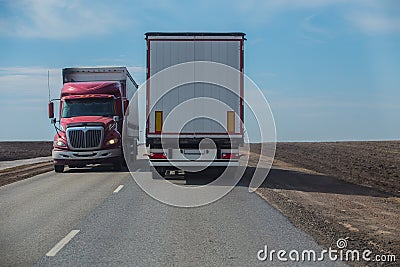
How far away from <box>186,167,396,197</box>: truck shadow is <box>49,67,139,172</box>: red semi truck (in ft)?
15.3

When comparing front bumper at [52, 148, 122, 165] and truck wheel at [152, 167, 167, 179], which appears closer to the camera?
truck wheel at [152, 167, 167, 179]

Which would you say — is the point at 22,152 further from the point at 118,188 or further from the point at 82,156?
the point at 118,188

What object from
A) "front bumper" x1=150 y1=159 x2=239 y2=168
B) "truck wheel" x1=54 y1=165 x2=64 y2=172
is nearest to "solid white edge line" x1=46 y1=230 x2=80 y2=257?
"front bumper" x1=150 y1=159 x2=239 y2=168

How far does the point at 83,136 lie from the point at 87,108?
141cm

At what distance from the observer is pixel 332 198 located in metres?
15.2

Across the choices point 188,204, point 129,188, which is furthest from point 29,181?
point 188,204

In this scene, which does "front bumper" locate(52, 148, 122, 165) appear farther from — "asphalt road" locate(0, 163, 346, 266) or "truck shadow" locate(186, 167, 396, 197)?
"asphalt road" locate(0, 163, 346, 266)

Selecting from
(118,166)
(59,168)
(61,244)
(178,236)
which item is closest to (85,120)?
(59,168)

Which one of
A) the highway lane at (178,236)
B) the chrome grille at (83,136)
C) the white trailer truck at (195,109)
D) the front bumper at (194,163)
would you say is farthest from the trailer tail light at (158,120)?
the chrome grille at (83,136)

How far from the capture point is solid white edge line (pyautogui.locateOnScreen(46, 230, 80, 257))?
8.28m

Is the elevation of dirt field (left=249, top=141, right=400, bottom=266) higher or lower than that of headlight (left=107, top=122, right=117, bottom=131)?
lower

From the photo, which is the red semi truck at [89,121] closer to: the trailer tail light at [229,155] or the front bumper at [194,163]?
the front bumper at [194,163]

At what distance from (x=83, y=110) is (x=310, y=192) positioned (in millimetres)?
10951

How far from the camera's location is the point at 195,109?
17.9 meters
